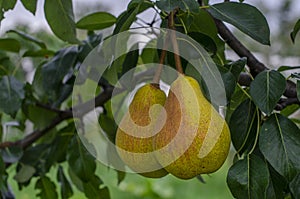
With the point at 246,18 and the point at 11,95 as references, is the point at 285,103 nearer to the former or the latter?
the point at 246,18

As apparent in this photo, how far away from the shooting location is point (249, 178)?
0.51m

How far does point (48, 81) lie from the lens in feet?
2.73

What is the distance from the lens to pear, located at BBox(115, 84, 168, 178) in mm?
479

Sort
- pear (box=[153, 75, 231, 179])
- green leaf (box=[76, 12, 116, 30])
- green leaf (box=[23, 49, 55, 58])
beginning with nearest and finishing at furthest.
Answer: pear (box=[153, 75, 231, 179]) < green leaf (box=[76, 12, 116, 30]) < green leaf (box=[23, 49, 55, 58])

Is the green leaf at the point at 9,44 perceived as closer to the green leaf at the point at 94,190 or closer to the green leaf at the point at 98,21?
the green leaf at the point at 98,21

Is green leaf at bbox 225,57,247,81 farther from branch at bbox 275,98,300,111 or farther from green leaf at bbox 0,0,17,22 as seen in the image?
green leaf at bbox 0,0,17,22

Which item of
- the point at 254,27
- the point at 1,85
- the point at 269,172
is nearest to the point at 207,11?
the point at 254,27

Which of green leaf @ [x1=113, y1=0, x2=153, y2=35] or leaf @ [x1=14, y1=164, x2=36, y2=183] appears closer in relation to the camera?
green leaf @ [x1=113, y1=0, x2=153, y2=35]

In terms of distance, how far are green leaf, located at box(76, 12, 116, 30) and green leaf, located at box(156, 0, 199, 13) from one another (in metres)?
0.27

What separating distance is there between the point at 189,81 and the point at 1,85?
16.9 inches

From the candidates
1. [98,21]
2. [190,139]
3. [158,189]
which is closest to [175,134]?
[190,139]

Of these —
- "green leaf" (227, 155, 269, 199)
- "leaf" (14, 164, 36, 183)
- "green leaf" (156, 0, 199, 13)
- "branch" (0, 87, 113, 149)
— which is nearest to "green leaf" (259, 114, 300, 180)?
"green leaf" (227, 155, 269, 199)

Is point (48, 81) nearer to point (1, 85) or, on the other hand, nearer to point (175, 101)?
point (1, 85)

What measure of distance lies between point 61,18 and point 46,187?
1.22ft
